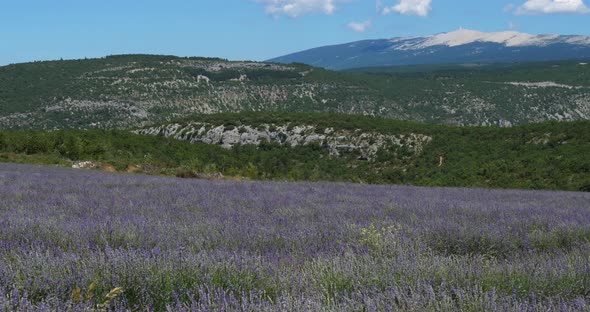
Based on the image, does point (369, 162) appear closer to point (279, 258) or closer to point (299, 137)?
point (299, 137)

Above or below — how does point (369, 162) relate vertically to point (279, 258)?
below

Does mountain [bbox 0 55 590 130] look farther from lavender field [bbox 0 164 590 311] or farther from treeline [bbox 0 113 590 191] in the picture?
lavender field [bbox 0 164 590 311]

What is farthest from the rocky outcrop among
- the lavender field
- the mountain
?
the lavender field

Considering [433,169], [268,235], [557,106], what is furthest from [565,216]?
[557,106]

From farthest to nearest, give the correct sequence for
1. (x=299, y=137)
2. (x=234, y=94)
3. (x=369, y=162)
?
1. (x=234, y=94)
2. (x=299, y=137)
3. (x=369, y=162)

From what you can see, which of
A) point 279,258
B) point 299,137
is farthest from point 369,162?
point 279,258

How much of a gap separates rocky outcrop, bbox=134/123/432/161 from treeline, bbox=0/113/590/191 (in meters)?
1.25

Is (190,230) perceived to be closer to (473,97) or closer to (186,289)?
(186,289)

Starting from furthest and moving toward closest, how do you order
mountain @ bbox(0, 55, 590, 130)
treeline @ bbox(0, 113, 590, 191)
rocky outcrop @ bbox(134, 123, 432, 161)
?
mountain @ bbox(0, 55, 590, 130), rocky outcrop @ bbox(134, 123, 432, 161), treeline @ bbox(0, 113, 590, 191)

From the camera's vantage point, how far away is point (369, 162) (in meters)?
51.8

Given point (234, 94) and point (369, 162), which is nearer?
point (369, 162)

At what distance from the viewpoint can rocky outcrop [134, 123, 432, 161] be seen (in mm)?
53188

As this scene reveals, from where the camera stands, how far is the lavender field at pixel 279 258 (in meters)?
2.50

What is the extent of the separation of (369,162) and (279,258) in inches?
1914
